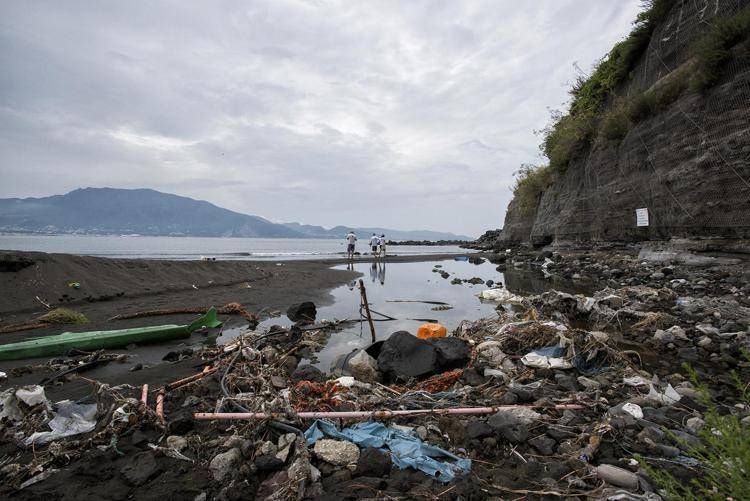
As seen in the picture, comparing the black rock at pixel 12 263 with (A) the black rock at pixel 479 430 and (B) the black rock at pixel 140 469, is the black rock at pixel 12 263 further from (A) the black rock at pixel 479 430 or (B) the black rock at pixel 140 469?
(A) the black rock at pixel 479 430

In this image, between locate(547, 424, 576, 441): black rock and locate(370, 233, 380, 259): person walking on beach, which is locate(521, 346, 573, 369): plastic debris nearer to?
locate(547, 424, 576, 441): black rock

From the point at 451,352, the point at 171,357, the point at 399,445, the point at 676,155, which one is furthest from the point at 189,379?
the point at 676,155

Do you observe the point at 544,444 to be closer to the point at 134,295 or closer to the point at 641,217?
the point at 134,295

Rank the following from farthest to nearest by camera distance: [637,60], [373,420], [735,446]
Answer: [637,60] < [373,420] < [735,446]

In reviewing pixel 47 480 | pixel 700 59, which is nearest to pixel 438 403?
pixel 47 480

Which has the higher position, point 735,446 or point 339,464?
point 735,446

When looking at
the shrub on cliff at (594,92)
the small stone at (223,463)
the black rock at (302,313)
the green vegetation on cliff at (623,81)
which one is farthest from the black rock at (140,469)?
the shrub on cliff at (594,92)

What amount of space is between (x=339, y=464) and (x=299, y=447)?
422 mm

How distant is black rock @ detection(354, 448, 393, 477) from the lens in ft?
10.0

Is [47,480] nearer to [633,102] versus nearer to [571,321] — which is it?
[571,321]

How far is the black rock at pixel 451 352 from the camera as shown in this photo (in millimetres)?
5656

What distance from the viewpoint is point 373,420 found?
12.5 feet

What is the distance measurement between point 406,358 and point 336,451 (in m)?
2.49

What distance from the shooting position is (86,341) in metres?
6.88
